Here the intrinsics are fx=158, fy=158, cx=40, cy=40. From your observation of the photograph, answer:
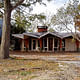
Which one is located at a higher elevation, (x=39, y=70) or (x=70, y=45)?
(x=70, y=45)

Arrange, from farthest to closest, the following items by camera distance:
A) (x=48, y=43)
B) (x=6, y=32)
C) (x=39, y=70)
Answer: (x=48, y=43), (x=6, y=32), (x=39, y=70)

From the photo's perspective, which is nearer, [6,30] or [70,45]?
[6,30]

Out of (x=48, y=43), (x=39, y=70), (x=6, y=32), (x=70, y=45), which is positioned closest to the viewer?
(x=39, y=70)

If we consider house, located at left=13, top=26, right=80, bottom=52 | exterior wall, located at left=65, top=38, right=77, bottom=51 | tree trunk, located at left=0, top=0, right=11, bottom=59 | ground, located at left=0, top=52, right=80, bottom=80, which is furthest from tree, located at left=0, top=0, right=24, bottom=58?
exterior wall, located at left=65, top=38, right=77, bottom=51

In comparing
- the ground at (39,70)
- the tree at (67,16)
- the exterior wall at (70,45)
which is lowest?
the ground at (39,70)

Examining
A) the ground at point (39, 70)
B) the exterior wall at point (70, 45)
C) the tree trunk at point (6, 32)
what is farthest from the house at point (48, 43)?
the ground at point (39, 70)

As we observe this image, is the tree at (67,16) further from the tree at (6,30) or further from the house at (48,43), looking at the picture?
the tree at (6,30)

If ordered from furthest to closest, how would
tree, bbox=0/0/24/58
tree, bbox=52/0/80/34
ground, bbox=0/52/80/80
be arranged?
1. tree, bbox=52/0/80/34
2. tree, bbox=0/0/24/58
3. ground, bbox=0/52/80/80

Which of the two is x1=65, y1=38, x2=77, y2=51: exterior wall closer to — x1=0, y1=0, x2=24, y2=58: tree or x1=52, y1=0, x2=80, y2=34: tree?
x1=52, y1=0, x2=80, y2=34: tree

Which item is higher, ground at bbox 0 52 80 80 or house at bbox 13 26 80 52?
house at bbox 13 26 80 52

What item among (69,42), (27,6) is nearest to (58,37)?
(69,42)

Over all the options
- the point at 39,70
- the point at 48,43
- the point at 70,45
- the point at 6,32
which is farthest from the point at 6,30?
the point at 70,45

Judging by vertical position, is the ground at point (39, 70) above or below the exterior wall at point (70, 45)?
below

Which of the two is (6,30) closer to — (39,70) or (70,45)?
(39,70)
